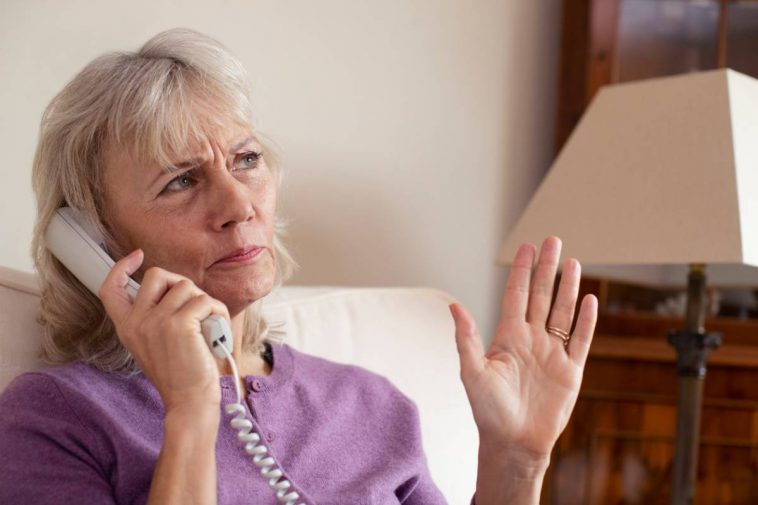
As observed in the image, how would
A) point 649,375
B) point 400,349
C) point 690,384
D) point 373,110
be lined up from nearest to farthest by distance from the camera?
point 400,349 → point 690,384 → point 373,110 → point 649,375

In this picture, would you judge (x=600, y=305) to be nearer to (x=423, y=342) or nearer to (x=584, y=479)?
(x=584, y=479)

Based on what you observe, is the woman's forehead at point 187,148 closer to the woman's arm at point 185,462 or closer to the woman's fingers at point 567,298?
the woman's arm at point 185,462

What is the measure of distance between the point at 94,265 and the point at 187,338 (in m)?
0.26

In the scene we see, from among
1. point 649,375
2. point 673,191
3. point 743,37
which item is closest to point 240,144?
point 673,191

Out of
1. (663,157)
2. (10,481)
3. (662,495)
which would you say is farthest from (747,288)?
(10,481)

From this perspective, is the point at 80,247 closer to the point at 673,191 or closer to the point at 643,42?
the point at 673,191

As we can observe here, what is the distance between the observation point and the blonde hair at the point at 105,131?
4.17 feet

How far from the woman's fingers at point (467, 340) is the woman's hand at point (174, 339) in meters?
0.29

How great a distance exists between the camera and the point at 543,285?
127 centimetres

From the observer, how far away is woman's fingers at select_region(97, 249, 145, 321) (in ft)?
3.79

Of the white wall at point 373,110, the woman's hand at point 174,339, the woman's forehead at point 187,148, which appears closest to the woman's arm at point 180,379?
the woman's hand at point 174,339

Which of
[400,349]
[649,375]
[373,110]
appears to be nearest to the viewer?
[400,349]

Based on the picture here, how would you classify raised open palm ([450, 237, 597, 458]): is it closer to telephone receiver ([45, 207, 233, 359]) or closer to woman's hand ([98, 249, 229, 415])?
woman's hand ([98, 249, 229, 415])

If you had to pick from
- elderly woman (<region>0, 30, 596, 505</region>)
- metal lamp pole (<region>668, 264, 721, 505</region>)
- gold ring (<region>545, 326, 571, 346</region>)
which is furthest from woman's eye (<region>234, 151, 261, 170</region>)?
metal lamp pole (<region>668, 264, 721, 505</region>)
